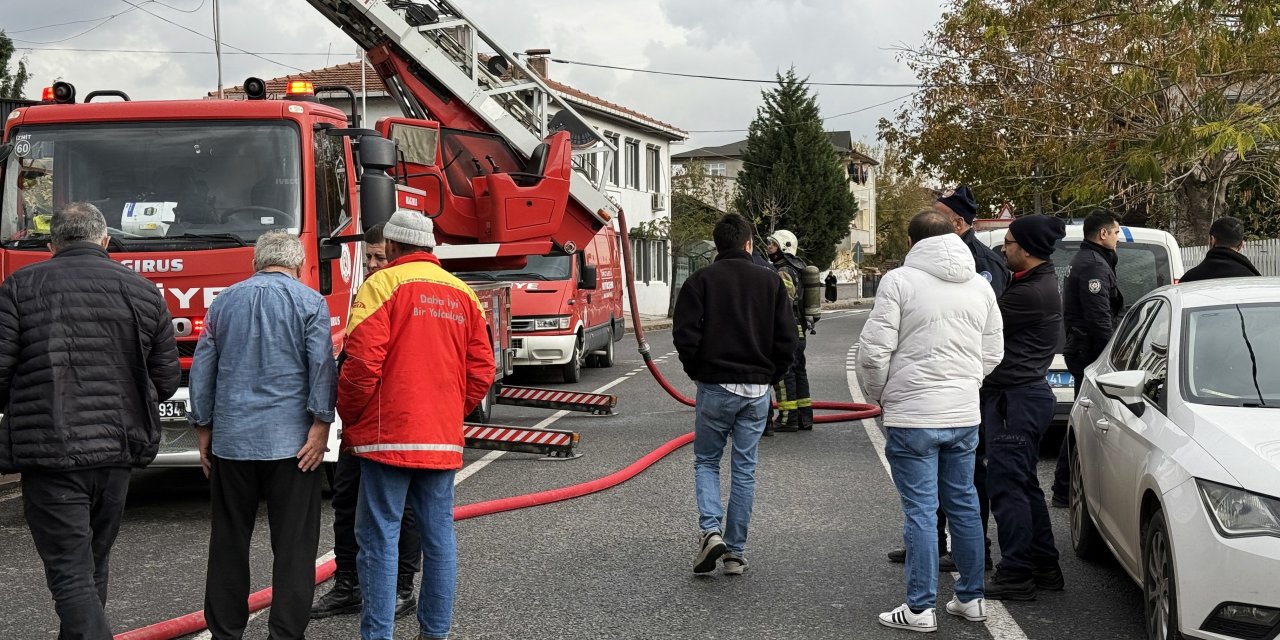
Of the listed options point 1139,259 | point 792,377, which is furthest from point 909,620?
point 792,377

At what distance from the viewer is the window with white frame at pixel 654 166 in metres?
46.8

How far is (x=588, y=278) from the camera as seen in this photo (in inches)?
647

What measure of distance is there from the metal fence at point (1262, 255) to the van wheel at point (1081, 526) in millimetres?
15950

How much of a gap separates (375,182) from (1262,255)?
1886 centimetres

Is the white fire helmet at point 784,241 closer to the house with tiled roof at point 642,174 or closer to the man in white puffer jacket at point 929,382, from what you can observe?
the man in white puffer jacket at point 929,382

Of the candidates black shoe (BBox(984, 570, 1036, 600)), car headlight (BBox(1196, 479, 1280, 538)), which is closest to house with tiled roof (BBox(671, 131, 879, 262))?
black shoe (BBox(984, 570, 1036, 600))

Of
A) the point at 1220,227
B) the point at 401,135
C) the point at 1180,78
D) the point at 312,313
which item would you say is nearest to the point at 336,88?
the point at 401,135

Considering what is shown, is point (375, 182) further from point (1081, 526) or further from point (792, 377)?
point (792, 377)

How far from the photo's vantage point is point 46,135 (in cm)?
841

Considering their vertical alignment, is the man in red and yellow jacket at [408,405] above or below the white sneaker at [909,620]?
above

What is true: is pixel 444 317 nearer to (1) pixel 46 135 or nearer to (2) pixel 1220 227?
(1) pixel 46 135

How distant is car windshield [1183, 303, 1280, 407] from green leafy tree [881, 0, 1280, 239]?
7.54 meters

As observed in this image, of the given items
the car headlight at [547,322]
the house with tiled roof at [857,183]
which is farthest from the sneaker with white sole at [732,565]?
the house with tiled roof at [857,183]

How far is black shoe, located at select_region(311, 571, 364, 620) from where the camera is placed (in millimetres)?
5840
